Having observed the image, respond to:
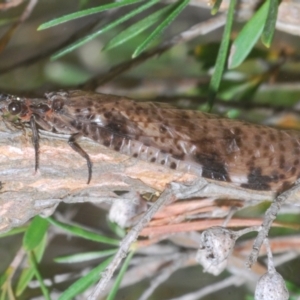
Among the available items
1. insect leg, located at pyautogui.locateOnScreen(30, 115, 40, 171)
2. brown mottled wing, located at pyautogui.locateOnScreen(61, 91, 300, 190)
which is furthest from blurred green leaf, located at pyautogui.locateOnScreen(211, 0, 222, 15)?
insect leg, located at pyautogui.locateOnScreen(30, 115, 40, 171)

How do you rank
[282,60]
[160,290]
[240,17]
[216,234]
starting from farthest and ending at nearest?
[282,60] < [160,290] < [240,17] < [216,234]

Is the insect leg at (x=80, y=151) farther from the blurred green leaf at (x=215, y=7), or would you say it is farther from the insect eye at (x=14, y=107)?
the blurred green leaf at (x=215, y=7)

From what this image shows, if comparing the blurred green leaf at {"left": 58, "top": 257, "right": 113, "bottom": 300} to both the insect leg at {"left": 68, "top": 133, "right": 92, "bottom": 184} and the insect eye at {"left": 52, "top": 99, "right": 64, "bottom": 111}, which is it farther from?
the insect eye at {"left": 52, "top": 99, "right": 64, "bottom": 111}

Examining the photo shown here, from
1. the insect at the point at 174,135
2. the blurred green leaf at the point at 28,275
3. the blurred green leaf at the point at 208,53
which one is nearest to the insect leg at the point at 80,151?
the insect at the point at 174,135

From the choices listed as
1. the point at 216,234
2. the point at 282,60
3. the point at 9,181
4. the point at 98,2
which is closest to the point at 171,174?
the point at 216,234

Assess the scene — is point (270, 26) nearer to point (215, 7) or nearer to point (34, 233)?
point (215, 7)

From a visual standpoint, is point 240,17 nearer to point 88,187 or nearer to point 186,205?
point 186,205

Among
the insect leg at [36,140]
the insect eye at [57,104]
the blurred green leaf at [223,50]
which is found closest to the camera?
the insect leg at [36,140]
